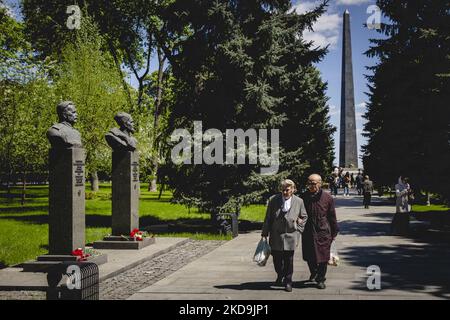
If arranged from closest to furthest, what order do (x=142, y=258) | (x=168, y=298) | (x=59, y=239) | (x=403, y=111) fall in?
(x=168, y=298) → (x=59, y=239) → (x=142, y=258) → (x=403, y=111)

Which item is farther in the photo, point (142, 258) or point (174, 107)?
point (174, 107)

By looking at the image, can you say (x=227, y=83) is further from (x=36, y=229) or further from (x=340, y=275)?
(x=340, y=275)

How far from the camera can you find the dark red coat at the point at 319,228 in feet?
25.8

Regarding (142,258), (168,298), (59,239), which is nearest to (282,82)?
(142,258)

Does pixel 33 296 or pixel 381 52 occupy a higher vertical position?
pixel 381 52

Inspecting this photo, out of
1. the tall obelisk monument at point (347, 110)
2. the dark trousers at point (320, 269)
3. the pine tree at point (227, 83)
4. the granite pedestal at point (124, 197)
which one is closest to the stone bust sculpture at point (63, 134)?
the granite pedestal at point (124, 197)

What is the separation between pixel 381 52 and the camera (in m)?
18.8

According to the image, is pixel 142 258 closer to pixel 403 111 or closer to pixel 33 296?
pixel 33 296

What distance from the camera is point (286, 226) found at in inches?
311

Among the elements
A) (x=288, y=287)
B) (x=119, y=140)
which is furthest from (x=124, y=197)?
(x=288, y=287)

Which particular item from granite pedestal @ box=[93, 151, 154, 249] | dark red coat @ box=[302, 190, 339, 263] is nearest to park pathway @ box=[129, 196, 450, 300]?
dark red coat @ box=[302, 190, 339, 263]

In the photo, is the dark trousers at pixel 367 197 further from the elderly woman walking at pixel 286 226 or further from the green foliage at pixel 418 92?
the elderly woman walking at pixel 286 226
